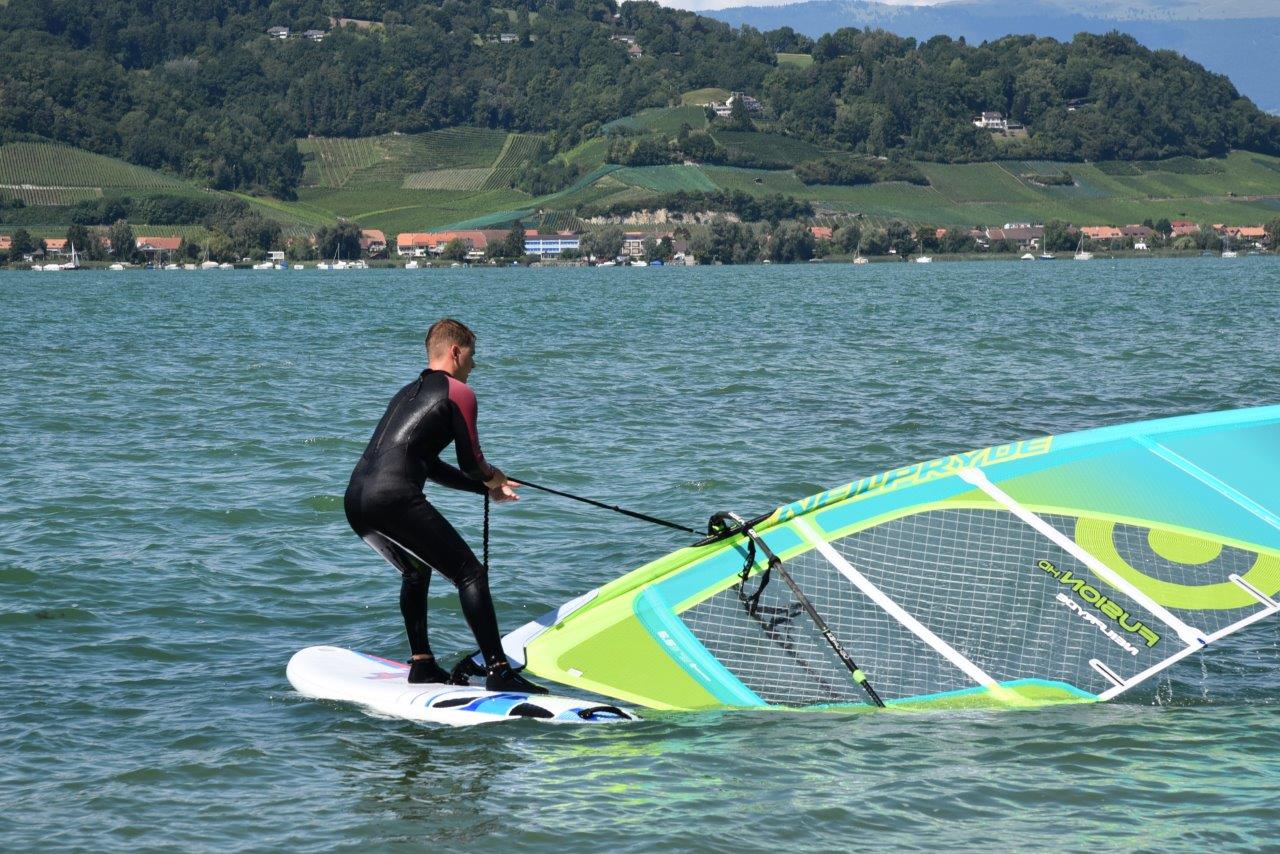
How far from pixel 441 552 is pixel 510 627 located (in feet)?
9.13

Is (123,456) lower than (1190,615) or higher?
lower

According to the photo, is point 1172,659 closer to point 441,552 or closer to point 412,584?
point 441,552

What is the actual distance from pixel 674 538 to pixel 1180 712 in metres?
6.02

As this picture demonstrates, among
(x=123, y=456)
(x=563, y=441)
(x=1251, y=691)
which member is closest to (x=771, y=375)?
(x=563, y=441)

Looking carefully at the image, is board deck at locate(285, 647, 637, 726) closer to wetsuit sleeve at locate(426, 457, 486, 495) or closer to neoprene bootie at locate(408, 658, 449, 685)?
neoprene bootie at locate(408, 658, 449, 685)

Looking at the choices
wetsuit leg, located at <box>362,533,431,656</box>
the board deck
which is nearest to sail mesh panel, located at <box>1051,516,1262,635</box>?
the board deck

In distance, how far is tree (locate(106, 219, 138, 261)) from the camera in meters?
193

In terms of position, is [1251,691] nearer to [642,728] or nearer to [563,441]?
[642,728]

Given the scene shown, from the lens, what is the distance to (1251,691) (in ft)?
31.2

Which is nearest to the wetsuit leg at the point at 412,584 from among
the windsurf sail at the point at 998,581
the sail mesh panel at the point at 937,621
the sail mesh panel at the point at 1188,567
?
the windsurf sail at the point at 998,581

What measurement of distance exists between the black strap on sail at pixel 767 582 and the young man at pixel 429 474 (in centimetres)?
156

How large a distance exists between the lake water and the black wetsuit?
3.01 ft

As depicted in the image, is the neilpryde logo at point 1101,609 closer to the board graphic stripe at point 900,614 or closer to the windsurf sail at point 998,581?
the windsurf sail at point 998,581

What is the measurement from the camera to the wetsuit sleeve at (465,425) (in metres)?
8.41
